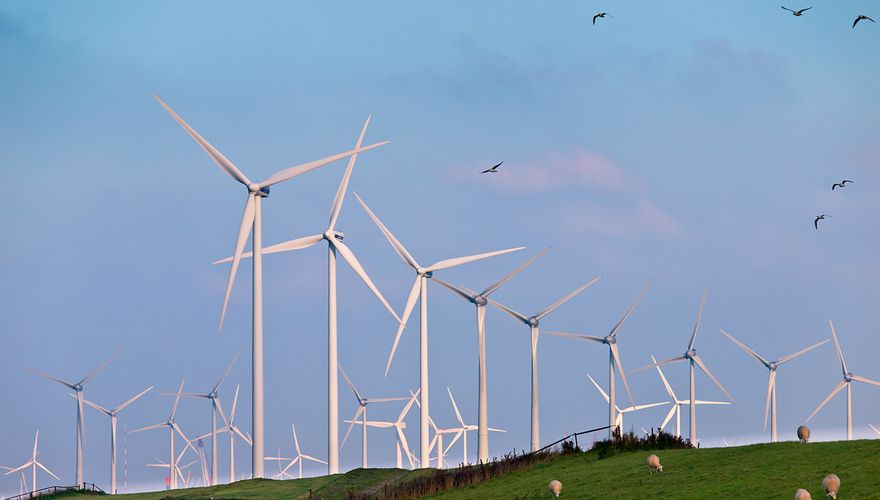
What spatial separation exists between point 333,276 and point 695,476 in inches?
1998

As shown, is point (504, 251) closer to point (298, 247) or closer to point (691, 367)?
point (298, 247)

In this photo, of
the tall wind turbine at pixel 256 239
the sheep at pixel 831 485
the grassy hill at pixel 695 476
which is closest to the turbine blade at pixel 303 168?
the tall wind turbine at pixel 256 239

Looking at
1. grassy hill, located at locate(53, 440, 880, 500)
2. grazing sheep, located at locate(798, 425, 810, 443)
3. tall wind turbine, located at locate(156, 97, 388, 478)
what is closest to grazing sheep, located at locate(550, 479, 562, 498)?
grassy hill, located at locate(53, 440, 880, 500)

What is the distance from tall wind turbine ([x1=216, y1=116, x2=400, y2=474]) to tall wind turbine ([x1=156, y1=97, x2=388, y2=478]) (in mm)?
7509

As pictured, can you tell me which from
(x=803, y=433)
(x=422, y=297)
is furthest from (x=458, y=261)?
(x=803, y=433)

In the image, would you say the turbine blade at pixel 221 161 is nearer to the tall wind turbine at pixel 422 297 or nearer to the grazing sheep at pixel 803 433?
the tall wind turbine at pixel 422 297

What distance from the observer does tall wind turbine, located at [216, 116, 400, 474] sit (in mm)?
101438

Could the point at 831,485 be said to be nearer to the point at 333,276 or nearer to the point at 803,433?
the point at 803,433

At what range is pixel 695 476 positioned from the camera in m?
61.5

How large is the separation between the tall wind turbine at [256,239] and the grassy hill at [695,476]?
35.6ft

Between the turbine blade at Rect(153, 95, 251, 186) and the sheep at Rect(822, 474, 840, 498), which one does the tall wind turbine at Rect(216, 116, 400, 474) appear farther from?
the sheep at Rect(822, 474, 840, 498)

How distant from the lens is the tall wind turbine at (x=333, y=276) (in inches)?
3994

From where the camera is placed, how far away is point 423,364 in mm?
121562

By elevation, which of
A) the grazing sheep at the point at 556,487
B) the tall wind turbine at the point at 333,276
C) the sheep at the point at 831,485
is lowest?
the sheep at the point at 831,485
